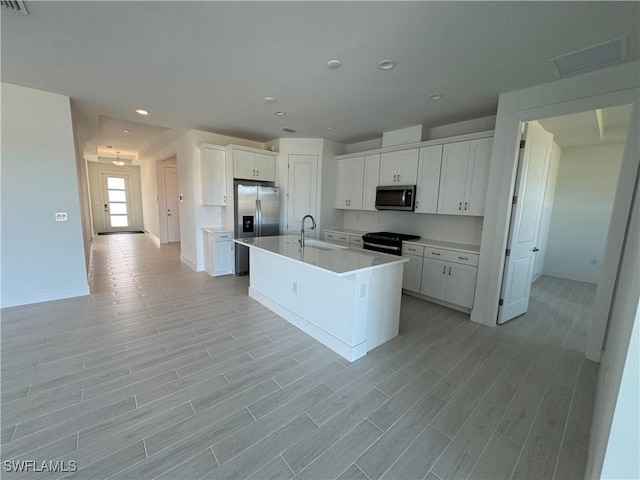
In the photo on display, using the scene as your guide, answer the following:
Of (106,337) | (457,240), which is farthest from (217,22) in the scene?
(457,240)

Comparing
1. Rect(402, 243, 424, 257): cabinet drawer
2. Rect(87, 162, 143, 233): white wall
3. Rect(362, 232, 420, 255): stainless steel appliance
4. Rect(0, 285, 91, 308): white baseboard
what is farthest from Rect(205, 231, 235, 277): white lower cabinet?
Rect(87, 162, 143, 233): white wall

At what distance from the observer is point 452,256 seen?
3645 millimetres

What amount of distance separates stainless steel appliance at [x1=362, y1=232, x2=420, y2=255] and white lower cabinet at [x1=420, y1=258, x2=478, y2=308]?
481mm

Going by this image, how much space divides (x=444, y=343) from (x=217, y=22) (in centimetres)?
361

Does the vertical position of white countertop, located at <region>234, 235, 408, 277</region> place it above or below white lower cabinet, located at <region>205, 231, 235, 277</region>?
above

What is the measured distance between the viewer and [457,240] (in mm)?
4184

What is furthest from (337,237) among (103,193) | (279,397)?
(103,193)

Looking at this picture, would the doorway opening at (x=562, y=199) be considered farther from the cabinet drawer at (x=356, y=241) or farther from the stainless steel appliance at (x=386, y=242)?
the cabinet drawer at (x=356, y=241)

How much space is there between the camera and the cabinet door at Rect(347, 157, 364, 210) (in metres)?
5.12

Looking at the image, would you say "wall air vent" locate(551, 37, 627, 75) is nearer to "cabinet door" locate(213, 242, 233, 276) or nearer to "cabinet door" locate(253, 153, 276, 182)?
Answer: "cabinet door" locate(253, 153, 276, 182)

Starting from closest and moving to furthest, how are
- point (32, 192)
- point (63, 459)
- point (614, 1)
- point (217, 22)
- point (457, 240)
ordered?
point (63, 459) → point (614, 1) → point (217, 22) → point (32, 192) → point (457, 240)

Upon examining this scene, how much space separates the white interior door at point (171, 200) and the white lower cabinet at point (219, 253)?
4.15 m

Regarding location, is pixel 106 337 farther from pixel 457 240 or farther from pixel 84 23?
pixel 457 240

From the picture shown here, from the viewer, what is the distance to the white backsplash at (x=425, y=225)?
404 centimetres
